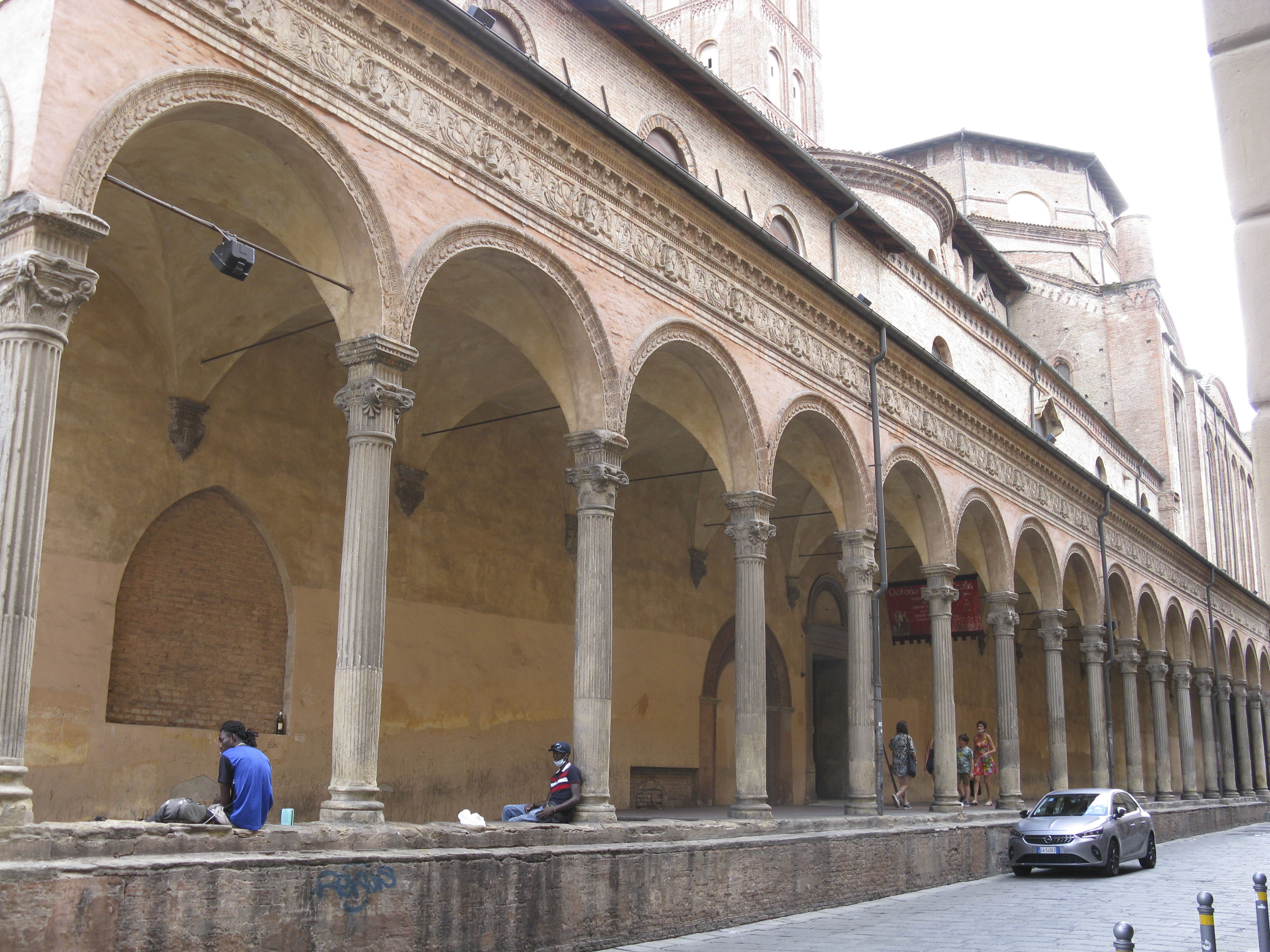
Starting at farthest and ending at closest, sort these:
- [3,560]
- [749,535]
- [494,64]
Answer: [749,535], [494,64], [3,560]

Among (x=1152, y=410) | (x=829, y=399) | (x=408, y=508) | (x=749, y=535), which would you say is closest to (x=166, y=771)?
(x=408, y=508)

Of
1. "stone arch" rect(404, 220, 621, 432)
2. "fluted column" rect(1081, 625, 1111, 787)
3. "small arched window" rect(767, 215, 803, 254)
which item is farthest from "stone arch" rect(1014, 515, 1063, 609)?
"stone arch" rect(404, 220, 621, 432)

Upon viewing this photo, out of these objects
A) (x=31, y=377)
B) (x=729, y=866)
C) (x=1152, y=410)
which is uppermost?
(x=1152, y=410)

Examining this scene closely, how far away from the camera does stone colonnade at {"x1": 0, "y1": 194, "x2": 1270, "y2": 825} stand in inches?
257

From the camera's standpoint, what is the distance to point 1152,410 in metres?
37.4

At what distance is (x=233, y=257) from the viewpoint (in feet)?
26.4

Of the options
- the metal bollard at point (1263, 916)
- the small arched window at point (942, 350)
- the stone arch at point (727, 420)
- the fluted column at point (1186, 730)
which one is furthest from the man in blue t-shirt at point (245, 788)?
the fluted column at point (1186, 730)

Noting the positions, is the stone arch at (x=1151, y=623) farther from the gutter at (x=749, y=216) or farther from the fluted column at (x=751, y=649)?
the fluted column at (x=751, y=649)

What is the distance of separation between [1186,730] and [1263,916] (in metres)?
25.2

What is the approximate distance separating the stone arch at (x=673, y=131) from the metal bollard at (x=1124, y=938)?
11.9 meters

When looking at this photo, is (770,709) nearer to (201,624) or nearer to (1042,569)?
(1042,569)

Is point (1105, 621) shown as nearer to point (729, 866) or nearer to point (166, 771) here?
point (729, 866)

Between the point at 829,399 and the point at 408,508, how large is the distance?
5.52m

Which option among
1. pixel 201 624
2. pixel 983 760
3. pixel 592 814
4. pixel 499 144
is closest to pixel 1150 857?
pixel 983 760
